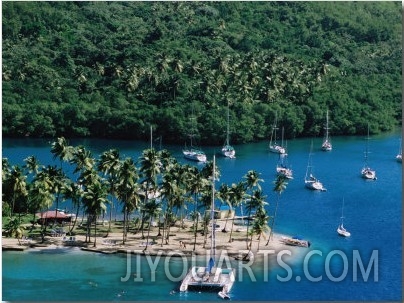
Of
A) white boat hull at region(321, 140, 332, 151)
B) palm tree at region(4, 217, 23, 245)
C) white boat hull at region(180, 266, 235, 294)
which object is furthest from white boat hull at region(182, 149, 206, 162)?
white boat hull at region(180, 266, 235, 294)

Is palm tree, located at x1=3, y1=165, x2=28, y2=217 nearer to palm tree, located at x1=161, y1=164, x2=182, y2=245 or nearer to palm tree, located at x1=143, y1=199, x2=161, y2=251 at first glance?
palm tree, located at x1=143, y1=199, x2=161, y2=251

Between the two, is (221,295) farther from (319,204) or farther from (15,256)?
(319,204)

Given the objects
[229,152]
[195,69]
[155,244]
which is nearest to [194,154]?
[229,152]

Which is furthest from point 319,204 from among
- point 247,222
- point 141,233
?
point 141,233

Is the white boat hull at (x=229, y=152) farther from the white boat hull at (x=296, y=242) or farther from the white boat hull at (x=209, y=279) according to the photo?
the white boat hull at (x=209, y=279)

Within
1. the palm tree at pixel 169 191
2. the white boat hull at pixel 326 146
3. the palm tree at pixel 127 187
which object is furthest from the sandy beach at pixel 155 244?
the white boat hull at pixel 326 146

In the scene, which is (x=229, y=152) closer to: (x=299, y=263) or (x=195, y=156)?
(x=195, y=156)
